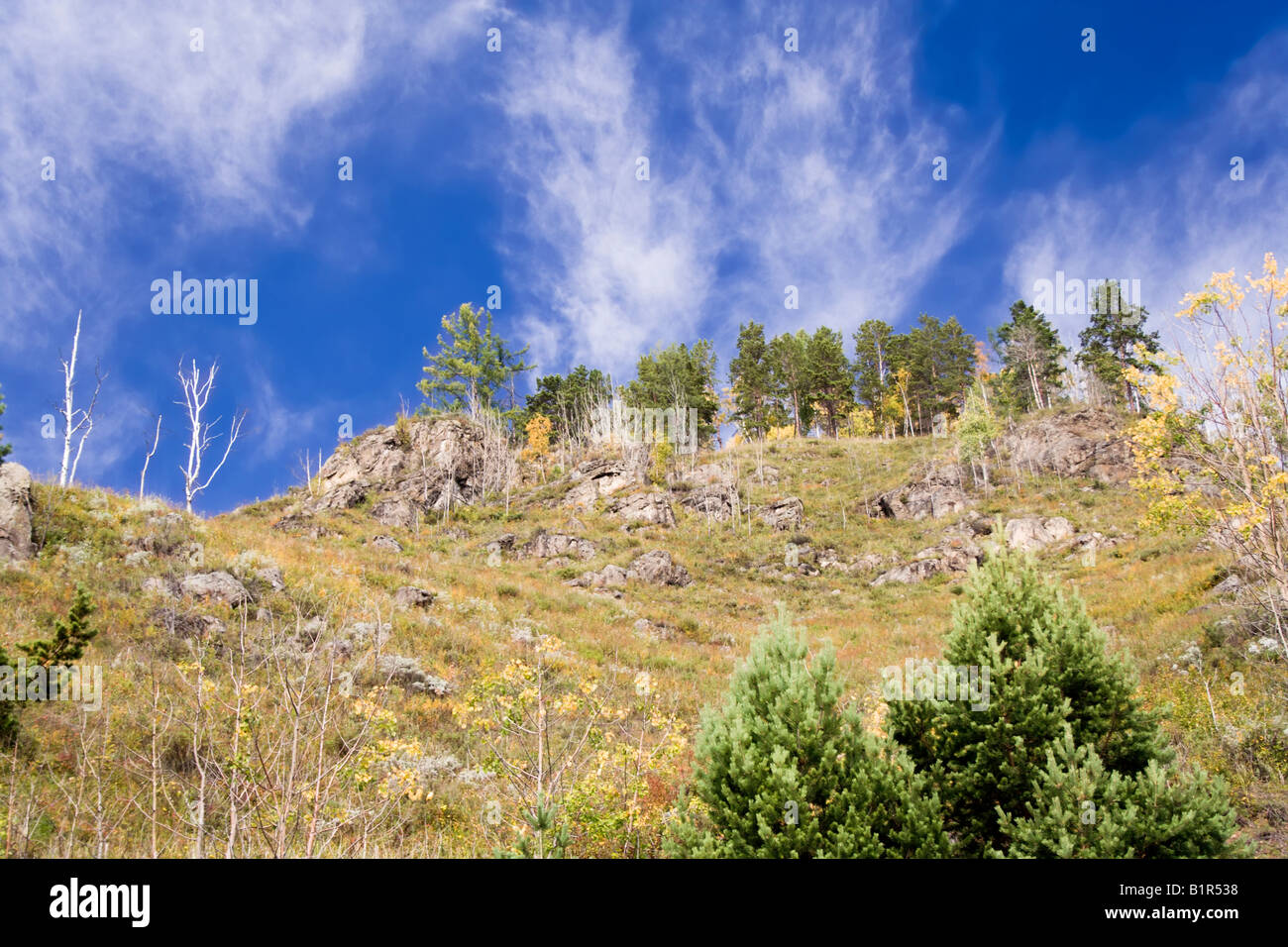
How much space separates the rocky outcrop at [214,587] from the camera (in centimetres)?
1503

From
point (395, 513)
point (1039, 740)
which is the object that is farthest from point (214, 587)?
point (395, 513)

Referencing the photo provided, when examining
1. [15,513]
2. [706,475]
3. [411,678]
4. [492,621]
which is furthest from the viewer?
[706,475]

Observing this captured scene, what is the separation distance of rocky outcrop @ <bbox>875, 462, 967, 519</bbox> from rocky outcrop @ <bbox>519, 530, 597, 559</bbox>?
26.0 meters

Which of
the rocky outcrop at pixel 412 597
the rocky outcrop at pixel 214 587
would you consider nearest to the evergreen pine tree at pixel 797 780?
the rocky outcrop at pixel 214 587

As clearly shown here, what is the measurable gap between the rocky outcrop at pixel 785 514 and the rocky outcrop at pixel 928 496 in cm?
656

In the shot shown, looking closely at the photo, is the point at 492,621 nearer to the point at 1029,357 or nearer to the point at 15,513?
the point at 15,513

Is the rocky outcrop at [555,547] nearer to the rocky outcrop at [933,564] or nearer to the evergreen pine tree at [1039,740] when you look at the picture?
the rocky outcrop at [933,564]

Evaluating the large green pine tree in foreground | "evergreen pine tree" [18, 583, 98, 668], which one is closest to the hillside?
the large green pine tree in foreground

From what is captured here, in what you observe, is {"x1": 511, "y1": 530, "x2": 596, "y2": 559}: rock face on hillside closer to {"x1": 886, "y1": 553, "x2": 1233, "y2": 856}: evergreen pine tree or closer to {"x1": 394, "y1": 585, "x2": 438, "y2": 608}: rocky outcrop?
{"x1": 394, "y1": 585, "x2": 438, "y2": 608}: rocky outcrop

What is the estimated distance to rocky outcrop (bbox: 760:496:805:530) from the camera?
50219 mm

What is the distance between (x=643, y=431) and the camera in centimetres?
6719

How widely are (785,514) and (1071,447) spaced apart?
24739 millimetres

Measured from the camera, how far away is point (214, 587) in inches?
606

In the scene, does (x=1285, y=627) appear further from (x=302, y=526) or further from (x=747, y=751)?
(x=302, y=526)
